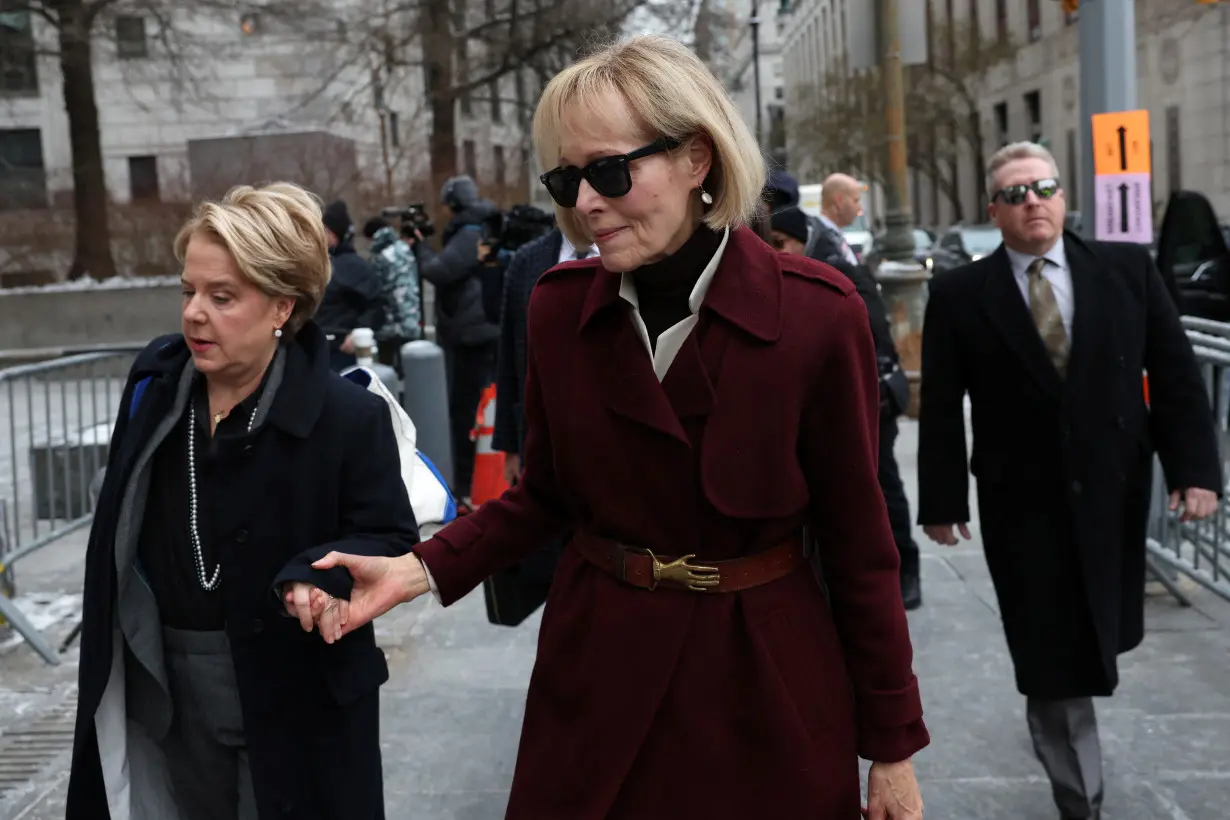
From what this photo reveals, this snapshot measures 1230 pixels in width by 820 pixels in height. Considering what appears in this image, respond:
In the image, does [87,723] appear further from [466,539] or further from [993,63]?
[993,63]

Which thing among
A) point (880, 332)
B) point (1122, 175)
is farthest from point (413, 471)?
point (1122, 175)

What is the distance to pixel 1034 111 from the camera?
141 ft

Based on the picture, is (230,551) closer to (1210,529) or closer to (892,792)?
(892,792)

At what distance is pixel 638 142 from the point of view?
2.24m

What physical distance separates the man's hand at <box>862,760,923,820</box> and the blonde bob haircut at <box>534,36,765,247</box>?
2.97 feet

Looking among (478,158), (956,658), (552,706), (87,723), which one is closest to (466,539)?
(552,706)

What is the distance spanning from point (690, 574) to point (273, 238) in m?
1.19

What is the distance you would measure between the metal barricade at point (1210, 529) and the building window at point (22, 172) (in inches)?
903

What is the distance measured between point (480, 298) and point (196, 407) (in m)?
6.54

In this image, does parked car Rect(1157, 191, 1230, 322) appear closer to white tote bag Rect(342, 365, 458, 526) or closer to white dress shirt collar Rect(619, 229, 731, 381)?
white tote bag Rect(342, 365, 458, 526)

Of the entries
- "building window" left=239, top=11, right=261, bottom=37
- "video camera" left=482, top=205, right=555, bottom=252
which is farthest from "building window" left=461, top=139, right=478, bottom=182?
"video camera" left=482, top=205, right=555, bottom=252

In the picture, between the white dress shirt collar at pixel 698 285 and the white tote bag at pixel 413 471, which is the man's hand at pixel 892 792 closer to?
the white dress shirt collar at pixel 698 285

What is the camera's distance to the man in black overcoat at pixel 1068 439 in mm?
4027

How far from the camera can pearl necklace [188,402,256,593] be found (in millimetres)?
2854
